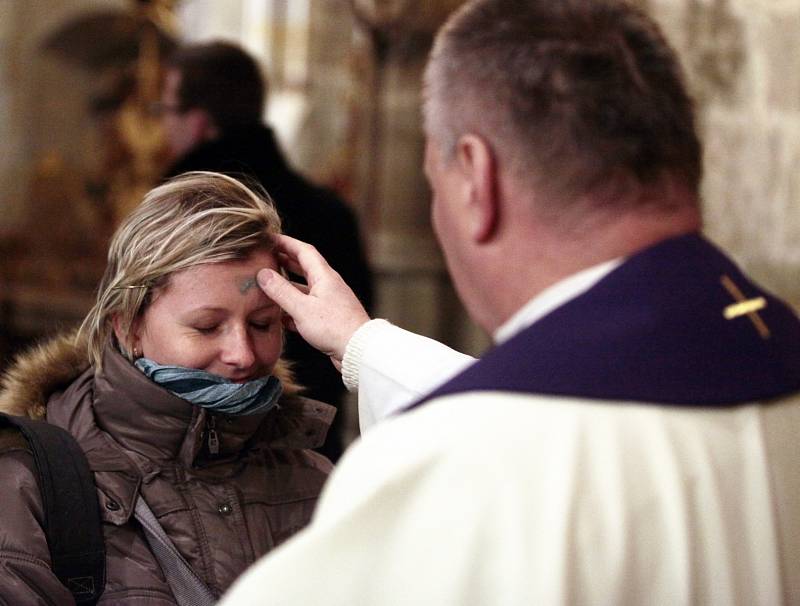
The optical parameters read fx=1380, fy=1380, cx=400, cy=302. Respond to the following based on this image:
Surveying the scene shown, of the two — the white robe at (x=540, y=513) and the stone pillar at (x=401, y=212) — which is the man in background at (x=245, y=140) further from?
the stone pillar at (x=401, y=212)

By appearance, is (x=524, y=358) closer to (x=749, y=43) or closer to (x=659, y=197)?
(x=659, y=197)

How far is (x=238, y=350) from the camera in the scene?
2.60 metres

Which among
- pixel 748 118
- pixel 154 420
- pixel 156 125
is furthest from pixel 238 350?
pixel 156 125

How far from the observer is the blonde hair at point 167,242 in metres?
2.63

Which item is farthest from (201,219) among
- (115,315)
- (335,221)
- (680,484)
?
(335,221)

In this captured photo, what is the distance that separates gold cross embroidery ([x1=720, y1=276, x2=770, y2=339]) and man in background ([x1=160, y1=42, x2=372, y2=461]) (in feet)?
8.83

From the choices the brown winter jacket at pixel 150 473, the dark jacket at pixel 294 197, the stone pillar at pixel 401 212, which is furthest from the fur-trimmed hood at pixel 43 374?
the stone pillar at pixel 401 212

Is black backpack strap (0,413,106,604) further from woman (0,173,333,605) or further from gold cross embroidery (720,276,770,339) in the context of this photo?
gold cross embroidery (720,276,770,339)

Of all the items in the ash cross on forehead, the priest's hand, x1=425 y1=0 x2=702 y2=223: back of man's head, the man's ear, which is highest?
x1=425 y1=0 x2=702 y2=223: back of man's head

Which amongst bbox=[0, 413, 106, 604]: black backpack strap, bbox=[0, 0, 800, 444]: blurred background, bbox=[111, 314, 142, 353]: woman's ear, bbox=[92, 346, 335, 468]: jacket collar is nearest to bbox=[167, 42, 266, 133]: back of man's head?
bbox=[111, 314, 142, 353]: woman's ear

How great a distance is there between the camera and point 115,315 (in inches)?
106

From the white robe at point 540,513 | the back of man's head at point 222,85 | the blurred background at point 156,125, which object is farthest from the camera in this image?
the blurred background at point 156,125

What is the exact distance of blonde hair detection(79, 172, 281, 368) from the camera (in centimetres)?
263

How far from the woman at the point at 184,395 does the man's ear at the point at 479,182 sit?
817 mm
